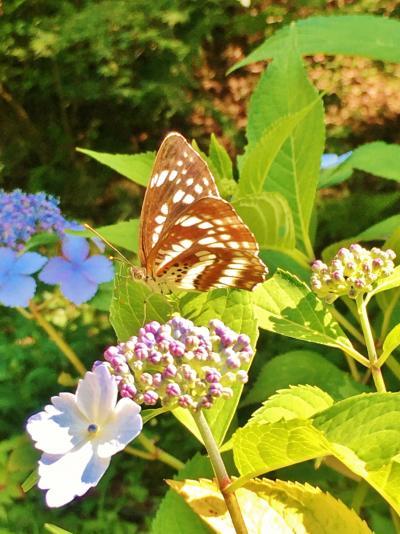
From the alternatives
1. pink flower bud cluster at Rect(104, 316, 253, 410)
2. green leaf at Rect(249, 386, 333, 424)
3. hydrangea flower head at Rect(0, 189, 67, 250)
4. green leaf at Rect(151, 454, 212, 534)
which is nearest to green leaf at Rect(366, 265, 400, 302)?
green leaf at Rect(249, 386, 333, 424)

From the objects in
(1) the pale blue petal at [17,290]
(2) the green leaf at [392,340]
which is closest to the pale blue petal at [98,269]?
(1) the pale blue petal at [17,290]

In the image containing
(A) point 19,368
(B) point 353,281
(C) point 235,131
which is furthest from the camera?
(C) point 235,131

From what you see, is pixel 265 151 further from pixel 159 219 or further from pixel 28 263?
pixel 28 263

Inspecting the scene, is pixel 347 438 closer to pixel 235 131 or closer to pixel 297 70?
pixel 297 70

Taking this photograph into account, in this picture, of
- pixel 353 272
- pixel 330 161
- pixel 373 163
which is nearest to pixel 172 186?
pixel 353 272

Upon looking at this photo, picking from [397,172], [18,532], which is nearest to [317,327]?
[397,172]
